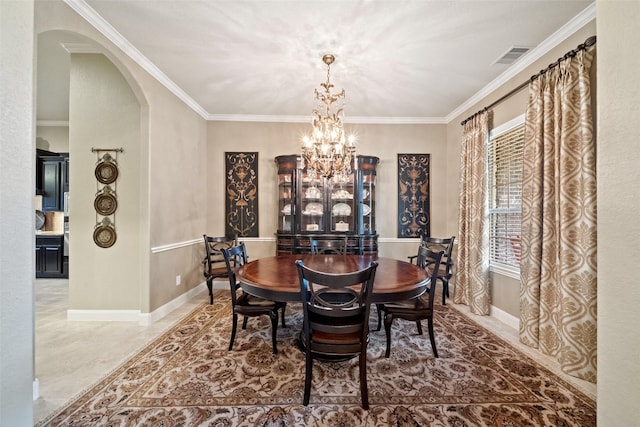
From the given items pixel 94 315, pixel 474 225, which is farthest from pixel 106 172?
pixel 474 225

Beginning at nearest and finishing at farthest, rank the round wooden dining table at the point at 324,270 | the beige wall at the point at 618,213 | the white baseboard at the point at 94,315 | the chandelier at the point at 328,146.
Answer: the beige wall at the point at 618,213 → the round wooden dining table at the point at 324,270 → the chandelier at the point at 328,146 → the white baseboard at the point at 94,315

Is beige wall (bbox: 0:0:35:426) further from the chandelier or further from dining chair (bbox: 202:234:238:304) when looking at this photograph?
dining chair (bbox: 202:234:238:304)

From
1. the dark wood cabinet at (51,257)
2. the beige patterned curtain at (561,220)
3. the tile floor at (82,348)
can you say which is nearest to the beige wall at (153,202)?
the tile floor at (82,348)

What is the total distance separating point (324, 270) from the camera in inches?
95.3

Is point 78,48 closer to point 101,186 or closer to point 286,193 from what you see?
point 101,186

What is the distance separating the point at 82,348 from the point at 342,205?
136 inches

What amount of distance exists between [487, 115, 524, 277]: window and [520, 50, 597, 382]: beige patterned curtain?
45cm

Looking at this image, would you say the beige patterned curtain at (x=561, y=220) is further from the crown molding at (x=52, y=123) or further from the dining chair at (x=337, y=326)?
the crown molding at (x=52, y=123)

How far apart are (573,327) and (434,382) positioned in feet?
3.92

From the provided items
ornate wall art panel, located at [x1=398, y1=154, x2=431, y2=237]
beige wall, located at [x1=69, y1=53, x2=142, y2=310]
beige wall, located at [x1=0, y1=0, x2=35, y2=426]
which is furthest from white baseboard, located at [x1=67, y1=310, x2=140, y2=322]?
ornate wall art panel, located at [x1=398, y1=154, x2=431, y2=237]

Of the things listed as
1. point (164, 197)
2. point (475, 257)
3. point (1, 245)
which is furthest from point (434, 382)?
point (164, 197)

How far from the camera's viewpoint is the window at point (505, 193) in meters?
3.01

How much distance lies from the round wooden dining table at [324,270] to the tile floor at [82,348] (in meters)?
1.27

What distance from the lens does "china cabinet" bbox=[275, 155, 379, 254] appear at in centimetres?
421
